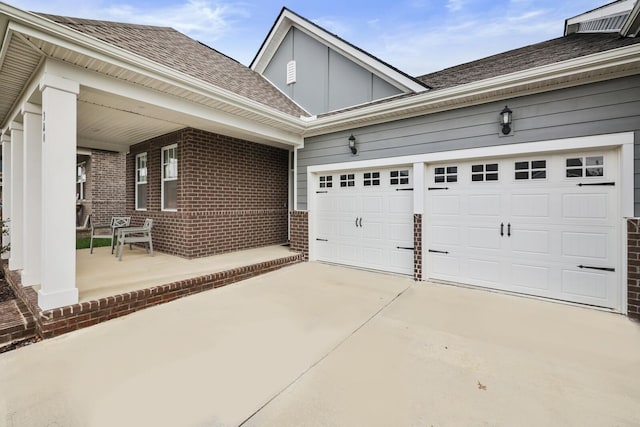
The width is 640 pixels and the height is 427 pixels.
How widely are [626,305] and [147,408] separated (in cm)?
544

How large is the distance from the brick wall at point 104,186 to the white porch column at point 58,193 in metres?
9.62

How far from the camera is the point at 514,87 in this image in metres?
4.19

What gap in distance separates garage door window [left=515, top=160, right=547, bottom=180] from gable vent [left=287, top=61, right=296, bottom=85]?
20.1ft

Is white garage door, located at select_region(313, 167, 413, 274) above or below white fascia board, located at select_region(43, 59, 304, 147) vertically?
below

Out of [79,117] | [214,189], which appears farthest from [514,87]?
[79,117]

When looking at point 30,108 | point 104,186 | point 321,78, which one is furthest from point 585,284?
point 104,186

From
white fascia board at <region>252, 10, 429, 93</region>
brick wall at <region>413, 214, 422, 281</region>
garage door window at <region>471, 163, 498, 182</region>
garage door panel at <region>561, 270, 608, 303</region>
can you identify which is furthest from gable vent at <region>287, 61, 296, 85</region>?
garage door panel at <region>561, 270, 608, 303</region>

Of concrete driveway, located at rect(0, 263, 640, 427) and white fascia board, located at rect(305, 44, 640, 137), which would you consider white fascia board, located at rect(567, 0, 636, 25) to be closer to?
white fascia board, located at rect(305, 44, 640, 137)

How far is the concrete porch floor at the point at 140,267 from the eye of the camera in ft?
13.2

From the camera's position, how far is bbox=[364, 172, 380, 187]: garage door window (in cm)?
600

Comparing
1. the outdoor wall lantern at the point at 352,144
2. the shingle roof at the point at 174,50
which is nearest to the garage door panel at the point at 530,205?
the outdoor wall lantern at the point at 352,144

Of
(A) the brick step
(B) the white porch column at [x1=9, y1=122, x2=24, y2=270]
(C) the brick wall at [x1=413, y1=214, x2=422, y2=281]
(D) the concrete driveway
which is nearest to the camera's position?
(D) the concrete driveway

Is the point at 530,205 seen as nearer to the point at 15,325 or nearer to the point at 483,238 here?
the point at 483,238

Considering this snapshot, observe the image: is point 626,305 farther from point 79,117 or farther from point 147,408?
point 79,117
